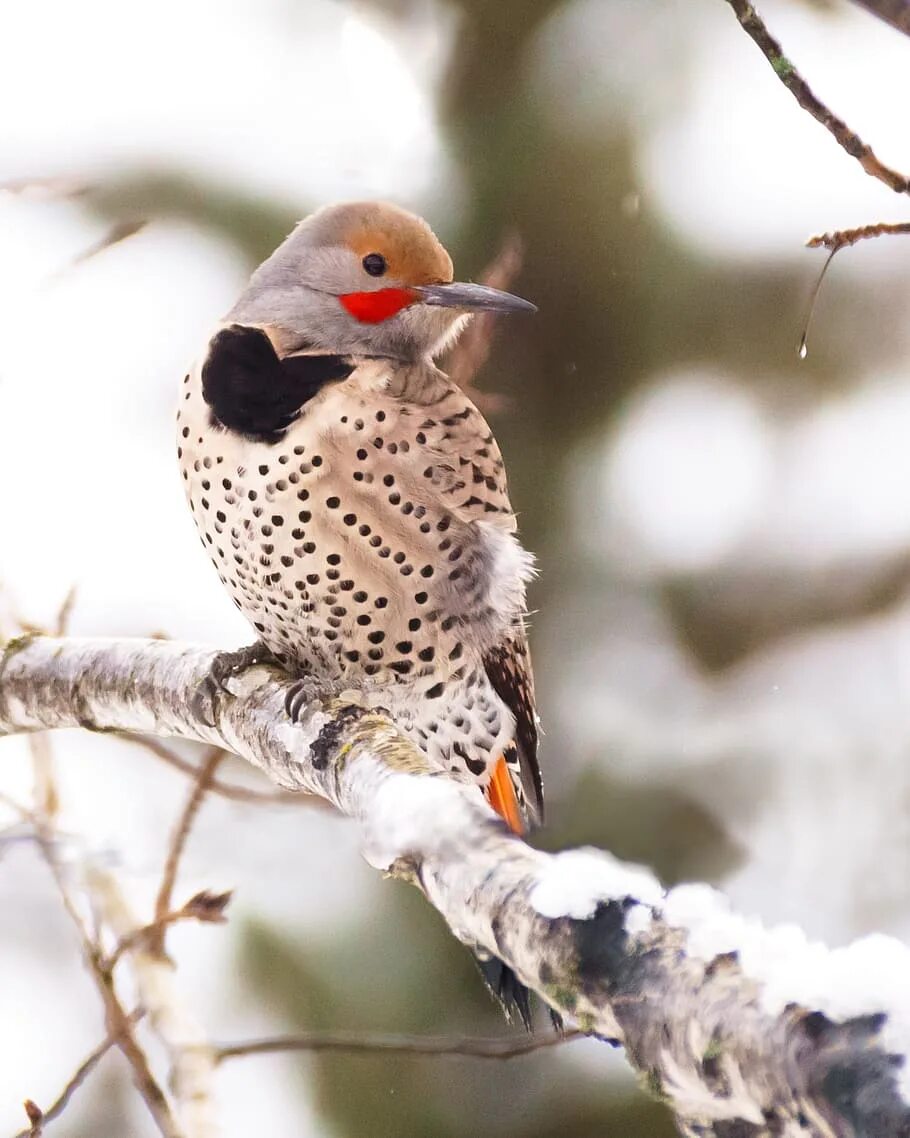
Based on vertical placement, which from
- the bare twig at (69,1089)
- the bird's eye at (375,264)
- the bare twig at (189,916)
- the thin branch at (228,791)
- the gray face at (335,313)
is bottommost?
the bare twig at (69,1089)

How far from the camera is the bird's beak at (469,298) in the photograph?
85.6 inches

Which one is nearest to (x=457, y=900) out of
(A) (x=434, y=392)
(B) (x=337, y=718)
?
(B) (x=337, y=718)

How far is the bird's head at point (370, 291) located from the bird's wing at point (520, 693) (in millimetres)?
556

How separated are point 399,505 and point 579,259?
6.81 ft

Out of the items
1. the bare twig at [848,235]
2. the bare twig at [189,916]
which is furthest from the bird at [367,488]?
the bare twig at [848,235]

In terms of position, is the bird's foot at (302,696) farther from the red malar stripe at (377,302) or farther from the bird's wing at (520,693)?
the red malar stripe at (377,302)

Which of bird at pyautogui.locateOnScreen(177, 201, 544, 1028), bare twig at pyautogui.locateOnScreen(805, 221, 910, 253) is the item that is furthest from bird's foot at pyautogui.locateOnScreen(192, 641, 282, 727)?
bare twig at pyautogui.locateOnScreen(805, 221, 910, 253)

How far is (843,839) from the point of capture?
398 cm

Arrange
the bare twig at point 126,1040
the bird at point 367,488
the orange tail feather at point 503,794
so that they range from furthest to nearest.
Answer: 1. the orange tail feather at point 503,794
2. the bird at point 367,488
3. the bare twig at point 126,1040

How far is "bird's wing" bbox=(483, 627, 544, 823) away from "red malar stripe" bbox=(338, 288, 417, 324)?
0.61 m

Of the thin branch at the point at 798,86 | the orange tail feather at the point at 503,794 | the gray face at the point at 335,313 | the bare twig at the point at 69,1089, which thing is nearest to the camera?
the thin branch at the point at 798,86

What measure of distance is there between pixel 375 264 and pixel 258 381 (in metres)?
0.35

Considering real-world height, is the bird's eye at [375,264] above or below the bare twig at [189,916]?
above

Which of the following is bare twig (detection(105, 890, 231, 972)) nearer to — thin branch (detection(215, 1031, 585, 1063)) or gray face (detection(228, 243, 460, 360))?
thin branch (detection(215, 1031, 585, 1063))
